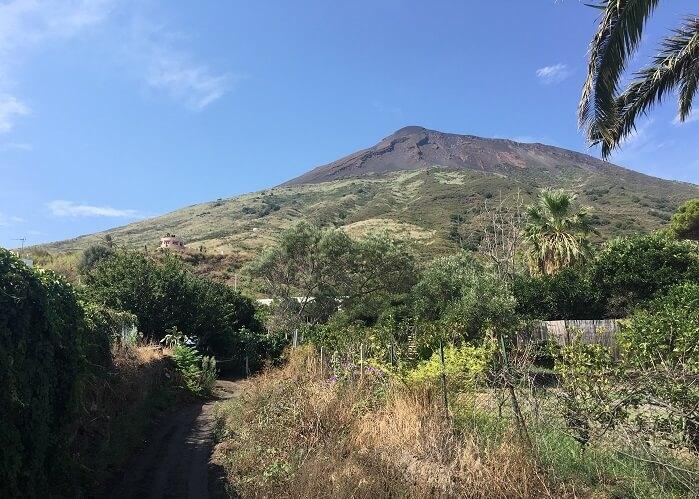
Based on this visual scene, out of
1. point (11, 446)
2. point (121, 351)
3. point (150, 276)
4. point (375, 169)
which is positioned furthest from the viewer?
point (375, 169)

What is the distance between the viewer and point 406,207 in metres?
94.6

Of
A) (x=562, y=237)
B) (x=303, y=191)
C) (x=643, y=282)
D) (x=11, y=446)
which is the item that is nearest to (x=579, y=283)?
(x=643, y=282)

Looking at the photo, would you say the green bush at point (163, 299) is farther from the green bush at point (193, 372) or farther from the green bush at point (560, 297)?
the green bush at point (560, 297)

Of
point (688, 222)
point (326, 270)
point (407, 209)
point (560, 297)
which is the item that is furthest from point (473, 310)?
point (407, 209)

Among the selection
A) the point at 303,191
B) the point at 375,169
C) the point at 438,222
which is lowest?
the point at 438,222

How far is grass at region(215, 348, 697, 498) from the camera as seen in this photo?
4.81 metres

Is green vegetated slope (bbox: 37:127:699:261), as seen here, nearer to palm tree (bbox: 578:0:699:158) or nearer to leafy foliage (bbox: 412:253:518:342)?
leafy foliage (bbox: 412:253:518:342)

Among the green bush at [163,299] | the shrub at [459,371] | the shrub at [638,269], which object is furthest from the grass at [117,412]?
the shrub at [638,269]

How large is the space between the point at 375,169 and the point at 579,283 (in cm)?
17514

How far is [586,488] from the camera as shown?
477 centimetres

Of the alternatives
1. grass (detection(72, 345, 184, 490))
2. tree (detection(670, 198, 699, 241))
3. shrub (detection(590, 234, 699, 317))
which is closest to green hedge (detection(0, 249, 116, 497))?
grass (detection(72, 345, 184, 490))

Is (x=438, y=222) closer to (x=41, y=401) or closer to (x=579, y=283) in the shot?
(x=579, y=283)

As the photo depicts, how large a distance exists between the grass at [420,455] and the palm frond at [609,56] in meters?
4.98

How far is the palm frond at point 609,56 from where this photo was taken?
295 inches
